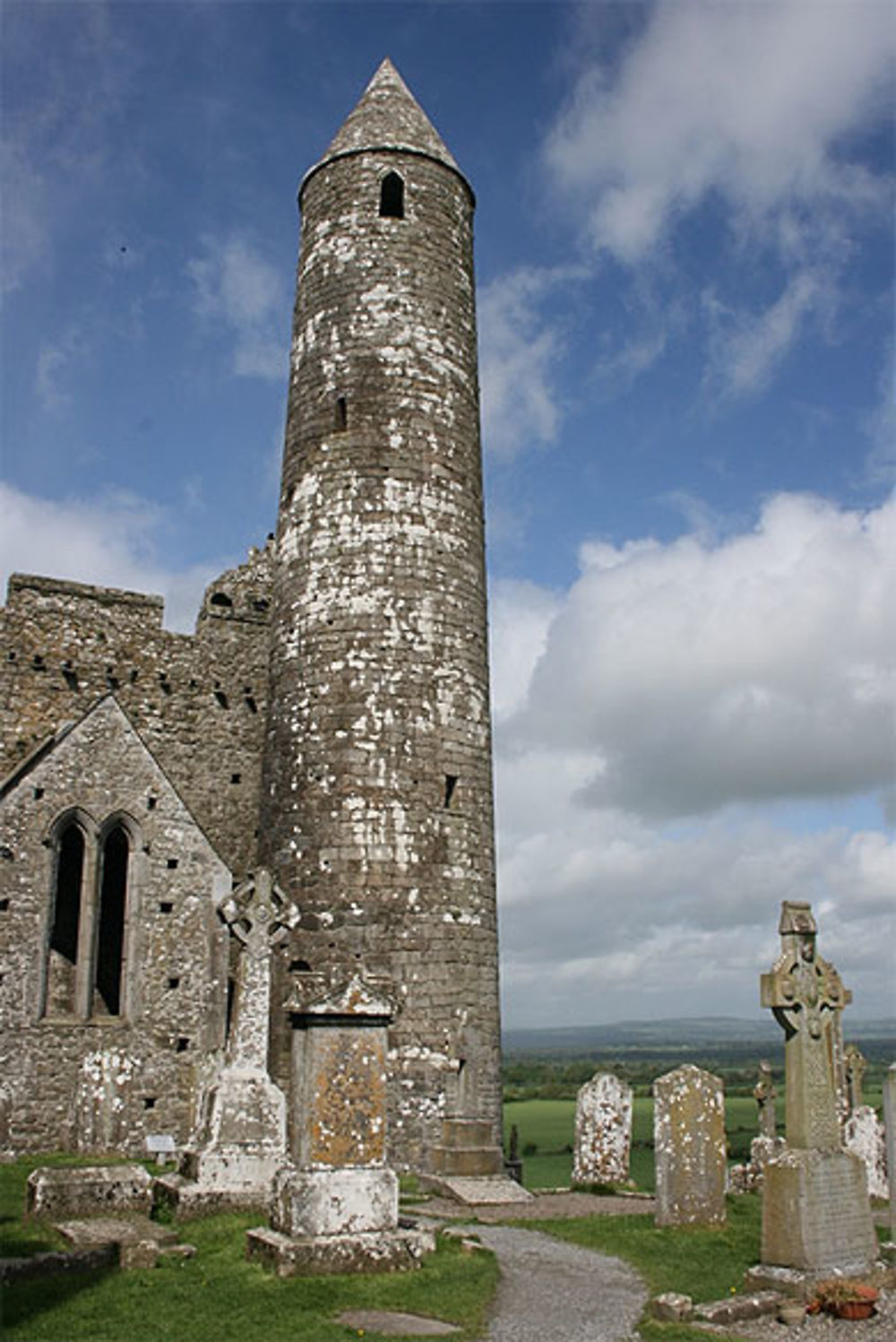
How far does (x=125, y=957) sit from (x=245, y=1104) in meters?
7.65

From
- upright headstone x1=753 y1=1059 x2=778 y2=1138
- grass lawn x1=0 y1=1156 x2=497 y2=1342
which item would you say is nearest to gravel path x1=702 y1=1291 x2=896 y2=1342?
grass lawn x1=0 y1=1156 x2=497 y2=1342

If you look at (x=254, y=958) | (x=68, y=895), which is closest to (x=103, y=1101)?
(x=68, y=895)

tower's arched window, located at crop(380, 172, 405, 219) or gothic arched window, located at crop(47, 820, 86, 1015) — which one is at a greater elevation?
tower's arched window, located at crop(380, 172, 405, 219)

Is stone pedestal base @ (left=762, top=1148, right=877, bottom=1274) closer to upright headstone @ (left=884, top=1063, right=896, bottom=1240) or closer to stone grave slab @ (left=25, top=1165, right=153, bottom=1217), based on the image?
upright headstone @ (left=884, top=1063, right=896, bottom=1240)

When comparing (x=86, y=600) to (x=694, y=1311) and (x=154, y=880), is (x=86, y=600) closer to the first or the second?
(x=154, y=880)

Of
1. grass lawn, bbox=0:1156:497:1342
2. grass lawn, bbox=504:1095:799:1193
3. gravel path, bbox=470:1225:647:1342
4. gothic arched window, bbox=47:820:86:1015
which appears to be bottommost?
grass lawn, bbox=504:1095:799:1193

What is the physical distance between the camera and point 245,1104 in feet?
37.7

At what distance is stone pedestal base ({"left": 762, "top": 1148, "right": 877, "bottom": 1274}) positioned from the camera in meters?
8.84

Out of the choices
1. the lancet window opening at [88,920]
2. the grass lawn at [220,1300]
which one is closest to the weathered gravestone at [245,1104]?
the grass lawn at [220,1300]

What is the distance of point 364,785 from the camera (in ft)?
56.1

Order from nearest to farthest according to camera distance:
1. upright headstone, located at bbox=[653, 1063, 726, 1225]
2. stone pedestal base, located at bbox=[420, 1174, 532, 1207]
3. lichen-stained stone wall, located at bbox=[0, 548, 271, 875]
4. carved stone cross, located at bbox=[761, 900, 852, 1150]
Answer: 1. carved stone cross, located at bbox=[761, 900, 852, 1150]
2. upright headstone, located at bbox=[653, 1063, 726, 1225]
3. stone pedestal base, located at bbox=[420, 1174, 532, 1207]
4. lichen-stained stone wall, located at bbox=[0, 548, 271, 875]

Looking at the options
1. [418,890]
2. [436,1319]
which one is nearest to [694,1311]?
[436,1319]

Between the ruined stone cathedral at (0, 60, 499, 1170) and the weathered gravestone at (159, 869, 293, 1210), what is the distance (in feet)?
11.6

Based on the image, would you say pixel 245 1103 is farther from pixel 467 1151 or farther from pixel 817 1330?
pixel 817 1330
